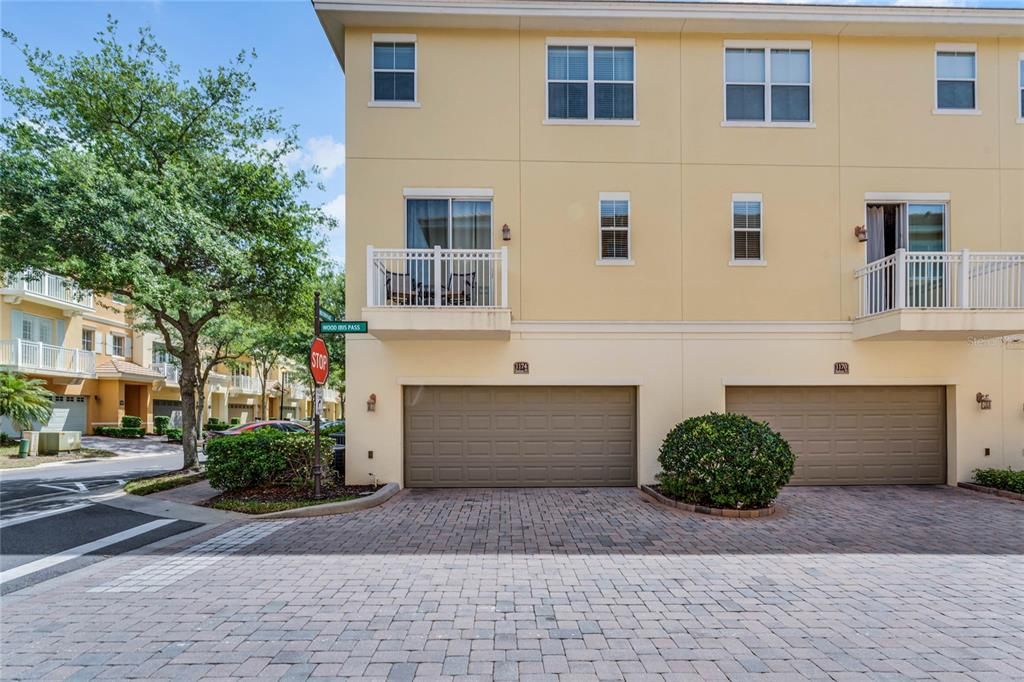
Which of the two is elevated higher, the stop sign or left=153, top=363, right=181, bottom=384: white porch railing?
the stop sign

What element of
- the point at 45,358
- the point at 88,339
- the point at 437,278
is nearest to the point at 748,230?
the point at 437,278

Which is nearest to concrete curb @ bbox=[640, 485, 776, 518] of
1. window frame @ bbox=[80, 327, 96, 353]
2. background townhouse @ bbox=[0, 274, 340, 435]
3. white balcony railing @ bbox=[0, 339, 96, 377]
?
background townhouse @ bbox=[0, 274, 340, 435]

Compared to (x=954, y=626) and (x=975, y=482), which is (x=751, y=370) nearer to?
(x=975, y=482)

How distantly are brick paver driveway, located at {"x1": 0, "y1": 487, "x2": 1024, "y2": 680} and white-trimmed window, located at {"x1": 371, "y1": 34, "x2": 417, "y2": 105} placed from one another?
8.34 m

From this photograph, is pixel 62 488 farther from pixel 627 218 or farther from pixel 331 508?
pixel 627 218

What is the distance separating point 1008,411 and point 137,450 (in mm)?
28380

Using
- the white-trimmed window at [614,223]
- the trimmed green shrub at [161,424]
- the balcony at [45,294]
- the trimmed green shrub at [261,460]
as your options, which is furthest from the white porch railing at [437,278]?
the trimmed green shrub at [161,424]

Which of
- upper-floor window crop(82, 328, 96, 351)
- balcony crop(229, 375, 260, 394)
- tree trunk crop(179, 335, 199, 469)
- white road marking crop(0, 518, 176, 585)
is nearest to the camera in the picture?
white road marking crop(0, 518, 176, 585)

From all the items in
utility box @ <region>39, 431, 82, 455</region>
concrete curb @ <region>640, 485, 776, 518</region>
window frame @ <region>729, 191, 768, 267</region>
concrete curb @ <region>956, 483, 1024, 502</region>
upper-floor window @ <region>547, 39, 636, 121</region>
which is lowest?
utility box @ <region>39, 431, 82, 455</region>

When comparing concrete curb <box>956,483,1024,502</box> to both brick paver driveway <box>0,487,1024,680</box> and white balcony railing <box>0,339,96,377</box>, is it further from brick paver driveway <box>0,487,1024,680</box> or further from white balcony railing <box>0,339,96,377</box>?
white balcony railing <box>0,339,96,377</box>

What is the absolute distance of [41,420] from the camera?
762 inches

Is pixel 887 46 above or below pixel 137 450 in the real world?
above

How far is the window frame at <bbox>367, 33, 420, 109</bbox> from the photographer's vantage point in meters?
10.8

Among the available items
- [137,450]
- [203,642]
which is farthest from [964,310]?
[137,450]
